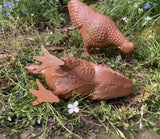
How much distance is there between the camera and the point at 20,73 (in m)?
1.42

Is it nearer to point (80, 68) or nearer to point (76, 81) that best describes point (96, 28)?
point (80, 68)

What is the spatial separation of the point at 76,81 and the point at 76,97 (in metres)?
0.18

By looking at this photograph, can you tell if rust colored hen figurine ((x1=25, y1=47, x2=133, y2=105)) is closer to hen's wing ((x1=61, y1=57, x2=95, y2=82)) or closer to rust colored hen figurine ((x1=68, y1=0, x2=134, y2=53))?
hen's wing ((x1=61, y1=57, x2=95, y2=82))

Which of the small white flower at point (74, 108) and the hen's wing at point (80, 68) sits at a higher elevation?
the hen's wing at point (80, 68)

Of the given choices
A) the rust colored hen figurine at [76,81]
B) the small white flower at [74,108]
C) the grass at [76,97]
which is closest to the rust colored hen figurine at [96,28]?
the grass at [76,97]

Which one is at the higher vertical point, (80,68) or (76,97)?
(80,68)

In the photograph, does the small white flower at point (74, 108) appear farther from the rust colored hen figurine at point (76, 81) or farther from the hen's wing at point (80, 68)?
the hen's wing at point (80, 68)

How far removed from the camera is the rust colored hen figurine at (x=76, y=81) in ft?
→ 3.44

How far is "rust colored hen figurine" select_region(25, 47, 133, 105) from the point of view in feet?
3.44

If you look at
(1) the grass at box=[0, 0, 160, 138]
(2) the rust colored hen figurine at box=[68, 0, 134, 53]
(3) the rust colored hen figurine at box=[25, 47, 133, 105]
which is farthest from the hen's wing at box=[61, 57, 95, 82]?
(2) the rust colored hen figurine at box=[68, 0, 134, 53]

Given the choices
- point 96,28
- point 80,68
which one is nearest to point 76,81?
point 80,68

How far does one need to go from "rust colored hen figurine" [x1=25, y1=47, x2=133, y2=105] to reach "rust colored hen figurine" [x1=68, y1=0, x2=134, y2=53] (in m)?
0.35

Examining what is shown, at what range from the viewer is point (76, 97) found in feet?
3.93

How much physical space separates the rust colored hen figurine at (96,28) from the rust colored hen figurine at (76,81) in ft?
1.14
